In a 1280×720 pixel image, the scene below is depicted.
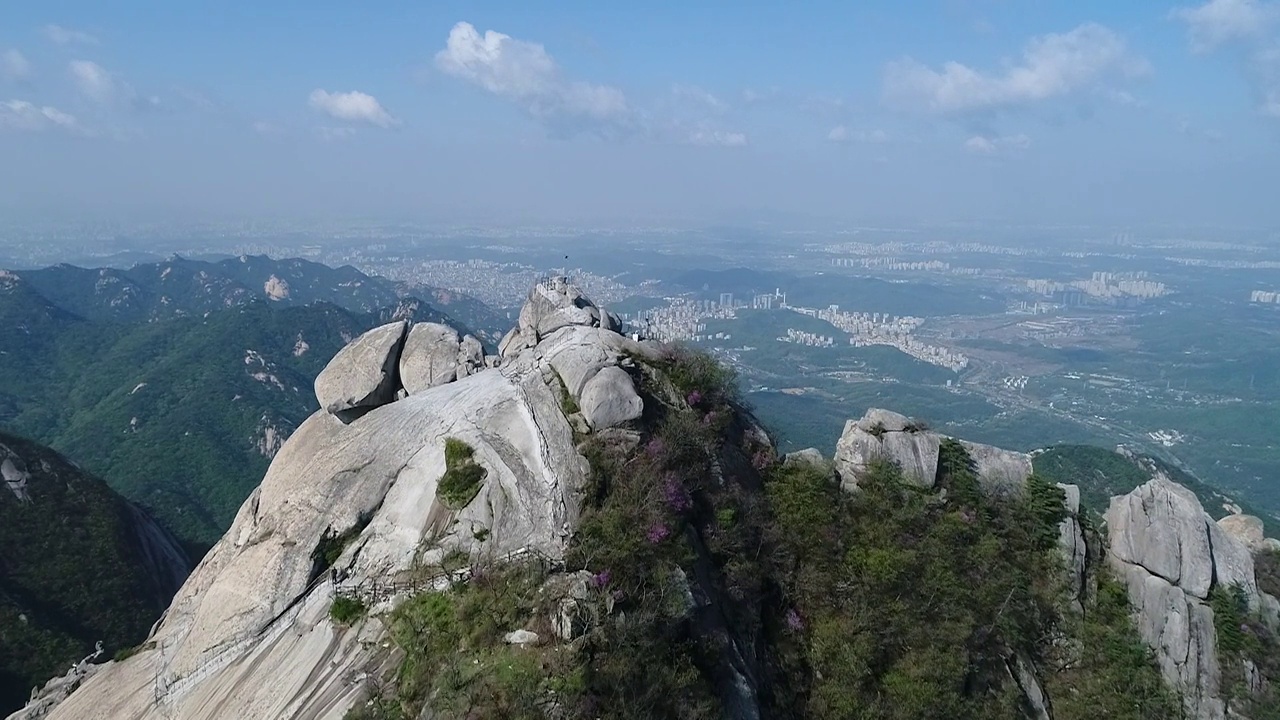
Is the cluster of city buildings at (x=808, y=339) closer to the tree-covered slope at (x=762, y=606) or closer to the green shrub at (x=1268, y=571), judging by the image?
the green shrub at (x=1268, y=571)

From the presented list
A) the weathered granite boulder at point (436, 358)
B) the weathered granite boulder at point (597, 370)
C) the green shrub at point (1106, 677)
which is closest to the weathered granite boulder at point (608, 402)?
the weathered granite boulder at point (597, 370)

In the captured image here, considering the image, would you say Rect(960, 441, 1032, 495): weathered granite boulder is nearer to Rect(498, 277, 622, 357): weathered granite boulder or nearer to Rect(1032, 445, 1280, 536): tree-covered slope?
Rect(498, 277, 622, 357): weathered granite boulder

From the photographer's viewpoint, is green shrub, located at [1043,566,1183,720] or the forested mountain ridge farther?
the forested mountain ridge

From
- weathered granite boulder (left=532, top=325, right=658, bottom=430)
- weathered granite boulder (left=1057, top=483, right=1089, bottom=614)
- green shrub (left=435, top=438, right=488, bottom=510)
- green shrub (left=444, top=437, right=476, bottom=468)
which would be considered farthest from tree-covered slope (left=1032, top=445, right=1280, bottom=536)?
green shrub (left=435, top=438, right=488, bottom=510)

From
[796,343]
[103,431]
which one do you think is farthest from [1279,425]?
[103,431]

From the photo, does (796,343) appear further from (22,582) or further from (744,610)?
(744,610)

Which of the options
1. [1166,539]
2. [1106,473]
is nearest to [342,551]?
[1166,539]

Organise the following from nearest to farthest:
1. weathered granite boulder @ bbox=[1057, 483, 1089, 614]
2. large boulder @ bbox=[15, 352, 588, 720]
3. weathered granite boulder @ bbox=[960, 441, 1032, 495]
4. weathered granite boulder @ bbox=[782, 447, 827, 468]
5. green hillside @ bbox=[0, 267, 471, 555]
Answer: large boulder @ bbox=[15, 352, 588, 720] < weathered granite boulder @ bbox=[782, 447, 827, 468] < weathered granite boulder @ bbox=[1057, 483, 1089, 614] < weathered granite boulder @ bbox=[960, 441, 1032, 495] < green hillside @ bbox=[0, 267, 471, 555]
